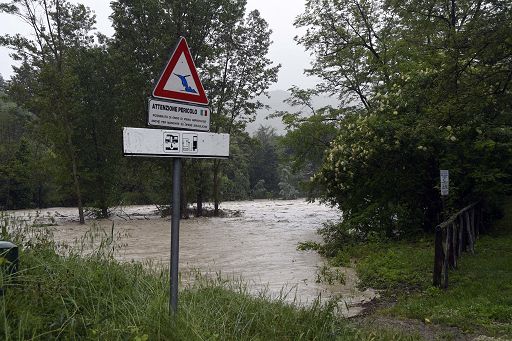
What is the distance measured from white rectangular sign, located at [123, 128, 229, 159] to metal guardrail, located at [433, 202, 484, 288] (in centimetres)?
474

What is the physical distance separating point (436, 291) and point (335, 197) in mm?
8232

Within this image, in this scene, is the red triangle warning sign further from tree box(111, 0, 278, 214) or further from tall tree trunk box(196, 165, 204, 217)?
tall tree trunk box(196, 165, 204, 217)

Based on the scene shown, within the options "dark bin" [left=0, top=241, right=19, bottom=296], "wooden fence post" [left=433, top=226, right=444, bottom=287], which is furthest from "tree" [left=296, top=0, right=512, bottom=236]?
"dark bin" [left=0, top=241, right=19, bottom=296]

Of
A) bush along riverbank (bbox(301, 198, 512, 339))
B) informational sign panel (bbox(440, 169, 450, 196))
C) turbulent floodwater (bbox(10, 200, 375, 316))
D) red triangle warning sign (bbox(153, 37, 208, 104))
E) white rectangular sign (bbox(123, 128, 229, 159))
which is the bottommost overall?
turbulent floodwater (bbox(10, 200, 375, 316))

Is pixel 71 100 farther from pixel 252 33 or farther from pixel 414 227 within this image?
pixel 414 227

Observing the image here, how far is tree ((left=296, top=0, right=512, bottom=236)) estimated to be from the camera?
25.6ft

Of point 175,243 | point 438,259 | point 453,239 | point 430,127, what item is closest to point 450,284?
point 438,259

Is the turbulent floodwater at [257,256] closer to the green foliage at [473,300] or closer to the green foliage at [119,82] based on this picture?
the green foliage at [473,300]

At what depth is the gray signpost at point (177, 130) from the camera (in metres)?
3.71

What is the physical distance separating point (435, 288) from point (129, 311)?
523 cm

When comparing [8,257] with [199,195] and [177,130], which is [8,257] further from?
[199,195]

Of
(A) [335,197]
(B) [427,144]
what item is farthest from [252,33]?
(B) [427,144]

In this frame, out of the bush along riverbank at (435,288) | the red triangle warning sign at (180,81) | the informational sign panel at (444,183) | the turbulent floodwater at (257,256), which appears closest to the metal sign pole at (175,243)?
the red triangle warning sign at (180,81)

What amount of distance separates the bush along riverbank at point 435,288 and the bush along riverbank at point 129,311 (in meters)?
1.21
